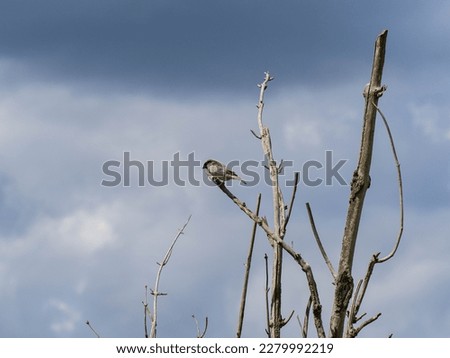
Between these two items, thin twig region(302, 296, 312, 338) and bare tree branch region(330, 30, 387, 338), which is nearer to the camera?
bare tree branch region(330, 30, 387, 338)

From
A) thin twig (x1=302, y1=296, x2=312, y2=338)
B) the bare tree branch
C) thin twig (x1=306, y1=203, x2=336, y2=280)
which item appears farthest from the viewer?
thin twig (x1=302, y1=296, x2=312, y2=338)

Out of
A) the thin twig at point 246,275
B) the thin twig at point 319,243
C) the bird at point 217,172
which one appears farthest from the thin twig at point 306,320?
the bird at point 217,172

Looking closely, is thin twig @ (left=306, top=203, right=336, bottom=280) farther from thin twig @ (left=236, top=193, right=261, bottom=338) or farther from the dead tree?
thin twig @ (left=236, top=193, right=261, bottom=338)

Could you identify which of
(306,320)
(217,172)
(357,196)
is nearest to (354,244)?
(357,196)

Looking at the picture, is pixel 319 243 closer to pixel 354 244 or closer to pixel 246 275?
pixel 354 244

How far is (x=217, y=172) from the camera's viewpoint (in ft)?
12.9

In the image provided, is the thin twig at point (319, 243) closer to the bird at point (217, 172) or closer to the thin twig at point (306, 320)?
the thin twig at point (306, 320)

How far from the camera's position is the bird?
379 centimetres

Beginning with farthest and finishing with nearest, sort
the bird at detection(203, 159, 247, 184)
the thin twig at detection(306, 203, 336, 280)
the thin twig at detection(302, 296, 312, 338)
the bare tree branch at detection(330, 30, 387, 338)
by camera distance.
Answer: the bird at detection(203, 159, 247, 184)
the thin twig at detection(302, 296, 312, 338)
the thin twig at detection(306, 203, 336, 280)
the bare tree branch at detection(330, 30, 387, 338)

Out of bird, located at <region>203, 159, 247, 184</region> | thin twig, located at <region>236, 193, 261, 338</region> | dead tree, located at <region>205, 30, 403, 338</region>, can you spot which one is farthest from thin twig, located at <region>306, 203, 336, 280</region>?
bird, located at <region>203, 159, 247, 184</region>

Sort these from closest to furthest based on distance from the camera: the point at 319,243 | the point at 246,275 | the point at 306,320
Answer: the point at 319,243 < the point at 306,320 < the point at 246,275
